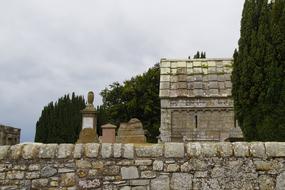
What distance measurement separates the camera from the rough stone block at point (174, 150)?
256 inches

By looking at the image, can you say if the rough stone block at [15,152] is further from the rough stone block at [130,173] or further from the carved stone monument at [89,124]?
the carved stone monument at [89,124]

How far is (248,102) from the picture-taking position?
10570 millimetres

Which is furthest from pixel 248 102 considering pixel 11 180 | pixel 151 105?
pixel 151 105

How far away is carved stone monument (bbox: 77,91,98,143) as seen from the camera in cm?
1443

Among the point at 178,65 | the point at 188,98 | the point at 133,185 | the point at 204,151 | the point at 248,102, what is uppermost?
the point at 178,65

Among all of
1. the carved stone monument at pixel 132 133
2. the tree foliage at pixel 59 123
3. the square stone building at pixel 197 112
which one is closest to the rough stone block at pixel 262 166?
the carved stone monument at pixel 132 133

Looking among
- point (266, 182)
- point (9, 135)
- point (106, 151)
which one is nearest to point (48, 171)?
Answer: point (106, 151)

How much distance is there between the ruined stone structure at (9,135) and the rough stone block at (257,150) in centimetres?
936

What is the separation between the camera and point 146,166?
6512 mm

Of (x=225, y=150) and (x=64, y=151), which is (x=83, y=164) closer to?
(x=64, y=151)

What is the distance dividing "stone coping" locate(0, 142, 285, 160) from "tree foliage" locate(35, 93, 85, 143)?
61.4ft

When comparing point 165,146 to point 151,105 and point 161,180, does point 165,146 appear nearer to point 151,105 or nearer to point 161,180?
point 161,180

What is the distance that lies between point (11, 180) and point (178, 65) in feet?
49.5

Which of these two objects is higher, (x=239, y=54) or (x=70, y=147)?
(x=239, y=54)
